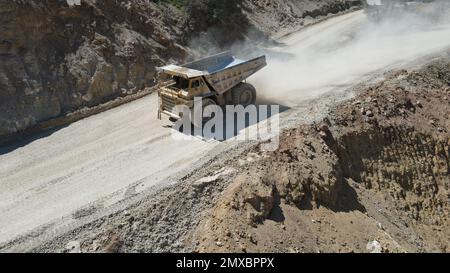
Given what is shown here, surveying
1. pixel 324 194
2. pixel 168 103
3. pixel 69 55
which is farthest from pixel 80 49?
pixel 324 194

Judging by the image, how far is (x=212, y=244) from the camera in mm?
12281

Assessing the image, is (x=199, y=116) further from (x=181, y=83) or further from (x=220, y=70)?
(x=220, y=70)

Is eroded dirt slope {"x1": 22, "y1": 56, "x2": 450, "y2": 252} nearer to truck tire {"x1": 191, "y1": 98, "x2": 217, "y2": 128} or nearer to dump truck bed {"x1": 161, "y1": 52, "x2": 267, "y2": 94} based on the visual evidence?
truck tire {"x1": 191, "y1": 98, "x2": 217, "y2": 128}

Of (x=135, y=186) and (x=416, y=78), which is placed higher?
(x=416, y=78)

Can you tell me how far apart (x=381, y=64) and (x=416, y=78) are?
2739mm

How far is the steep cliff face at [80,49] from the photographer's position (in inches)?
752

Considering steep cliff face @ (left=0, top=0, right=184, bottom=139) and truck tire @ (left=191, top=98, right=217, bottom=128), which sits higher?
steep cliff face @ (left=0, top=0, right=184, bottom=139)

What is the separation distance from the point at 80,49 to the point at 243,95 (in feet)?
25.0

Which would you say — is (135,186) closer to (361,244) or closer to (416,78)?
(361,244)

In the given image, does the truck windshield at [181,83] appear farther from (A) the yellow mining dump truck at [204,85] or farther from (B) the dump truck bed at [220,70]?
(B) the dump truck bed at [220,70]

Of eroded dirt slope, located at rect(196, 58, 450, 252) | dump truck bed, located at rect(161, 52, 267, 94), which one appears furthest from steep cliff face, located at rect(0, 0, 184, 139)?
eroded dirt slope, located at rect(196, 58, 450, 252)

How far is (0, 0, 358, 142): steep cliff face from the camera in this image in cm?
1911

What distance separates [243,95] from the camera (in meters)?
19.5
